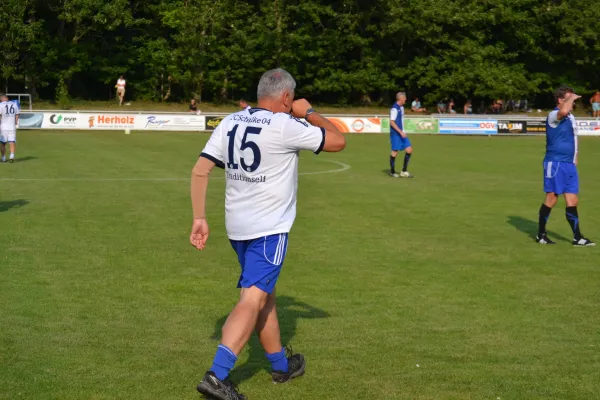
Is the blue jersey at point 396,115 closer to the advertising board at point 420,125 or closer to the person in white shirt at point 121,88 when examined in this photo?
the advertising board at point 420,125

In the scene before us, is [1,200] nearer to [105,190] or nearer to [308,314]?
[105,190]

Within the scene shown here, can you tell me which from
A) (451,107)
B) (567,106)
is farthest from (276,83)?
(451,107)

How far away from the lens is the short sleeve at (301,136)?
5.65m

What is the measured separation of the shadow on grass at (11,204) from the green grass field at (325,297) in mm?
52

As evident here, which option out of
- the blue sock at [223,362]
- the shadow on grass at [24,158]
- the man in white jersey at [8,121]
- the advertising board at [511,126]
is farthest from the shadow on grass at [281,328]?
the advertising board at [511,126]

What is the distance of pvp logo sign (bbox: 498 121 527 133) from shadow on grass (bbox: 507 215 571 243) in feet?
93.9

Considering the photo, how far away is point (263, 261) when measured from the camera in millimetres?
5750

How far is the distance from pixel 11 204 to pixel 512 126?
3157 centimetres

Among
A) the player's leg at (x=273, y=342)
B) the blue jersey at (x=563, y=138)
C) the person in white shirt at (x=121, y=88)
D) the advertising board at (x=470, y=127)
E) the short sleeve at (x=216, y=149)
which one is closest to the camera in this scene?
the short sleeve at (x=216, y=149)

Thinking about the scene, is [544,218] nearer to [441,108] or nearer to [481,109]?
[441,108]

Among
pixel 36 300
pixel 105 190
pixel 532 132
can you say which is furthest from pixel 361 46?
pixel 36 300

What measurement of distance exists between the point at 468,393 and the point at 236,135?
234 cm

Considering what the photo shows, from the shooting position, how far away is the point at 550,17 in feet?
195

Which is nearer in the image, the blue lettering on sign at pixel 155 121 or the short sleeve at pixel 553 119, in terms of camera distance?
the short sleeve at pixel 553 119
